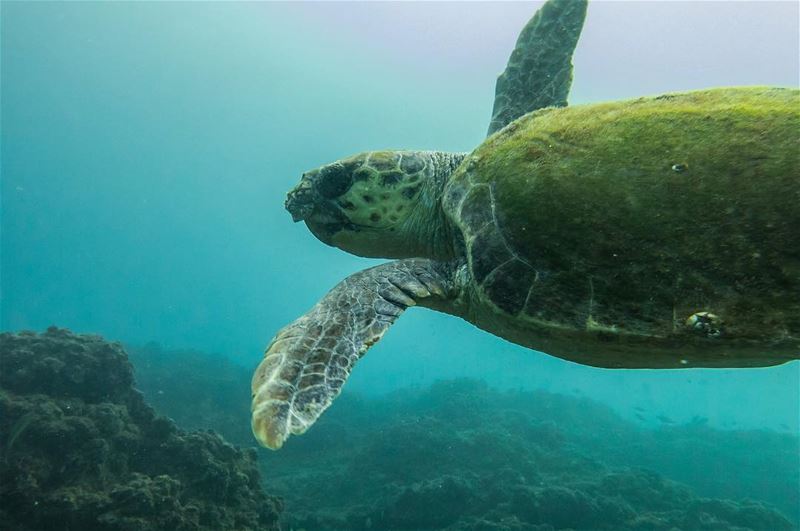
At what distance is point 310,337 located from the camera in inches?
116

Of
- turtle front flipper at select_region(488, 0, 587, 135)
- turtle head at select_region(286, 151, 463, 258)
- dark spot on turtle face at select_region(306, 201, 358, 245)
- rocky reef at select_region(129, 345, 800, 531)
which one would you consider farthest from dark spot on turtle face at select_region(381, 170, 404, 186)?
rocky reef at select_region(129, 345, 800, 531)

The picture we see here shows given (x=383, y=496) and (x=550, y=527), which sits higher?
(x=383, y=496)

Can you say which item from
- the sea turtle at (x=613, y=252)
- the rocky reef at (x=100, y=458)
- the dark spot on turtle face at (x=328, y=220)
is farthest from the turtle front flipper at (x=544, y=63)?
the rocky reef at (x=100, y=458)

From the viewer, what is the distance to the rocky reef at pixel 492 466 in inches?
417

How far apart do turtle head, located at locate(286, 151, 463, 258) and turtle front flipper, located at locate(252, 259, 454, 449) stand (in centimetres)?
57

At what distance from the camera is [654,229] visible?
90.0 inches

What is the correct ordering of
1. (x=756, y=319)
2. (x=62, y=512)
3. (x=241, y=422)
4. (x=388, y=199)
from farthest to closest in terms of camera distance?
(x=241, y=422), (x=62, y=512), (x=388, y=199), (x=756, y=319)

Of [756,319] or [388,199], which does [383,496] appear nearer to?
[388,199]

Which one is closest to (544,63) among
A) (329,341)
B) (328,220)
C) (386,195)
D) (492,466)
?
(386,195)

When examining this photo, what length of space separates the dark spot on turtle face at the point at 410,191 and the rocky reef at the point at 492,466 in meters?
8.28

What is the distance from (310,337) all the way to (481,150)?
6.32ft

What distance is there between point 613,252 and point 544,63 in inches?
146

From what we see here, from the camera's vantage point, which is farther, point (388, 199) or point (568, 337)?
point (388, 199)

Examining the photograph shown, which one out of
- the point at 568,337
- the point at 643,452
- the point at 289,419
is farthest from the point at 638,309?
the point at 643,452
